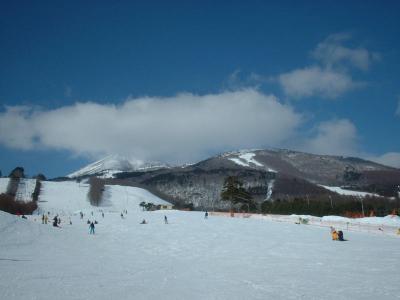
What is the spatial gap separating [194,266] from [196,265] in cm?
39

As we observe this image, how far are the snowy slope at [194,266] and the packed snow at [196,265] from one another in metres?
0.04

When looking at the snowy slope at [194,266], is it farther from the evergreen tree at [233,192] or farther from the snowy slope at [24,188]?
the snowy slope at [24,188]

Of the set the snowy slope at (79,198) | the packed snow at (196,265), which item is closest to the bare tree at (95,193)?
the snowy slope at (79,198)

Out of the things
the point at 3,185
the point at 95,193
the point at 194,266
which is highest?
the point at 3,185

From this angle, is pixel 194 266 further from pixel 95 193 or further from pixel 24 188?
pixel 24 188

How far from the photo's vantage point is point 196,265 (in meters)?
21.0

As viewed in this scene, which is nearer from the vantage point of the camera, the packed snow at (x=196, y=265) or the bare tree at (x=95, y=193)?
the packed snow at (x=196, y=265)

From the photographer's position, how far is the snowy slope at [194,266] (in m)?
Result: 13.7

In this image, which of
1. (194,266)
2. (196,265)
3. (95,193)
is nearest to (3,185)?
(95,193)

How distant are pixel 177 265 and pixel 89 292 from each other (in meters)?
8.06

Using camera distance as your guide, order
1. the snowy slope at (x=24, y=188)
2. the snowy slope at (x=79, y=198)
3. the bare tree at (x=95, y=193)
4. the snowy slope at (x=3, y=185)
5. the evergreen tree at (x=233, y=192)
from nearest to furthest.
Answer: the evergreen tree at (x=233, y=192) < the snowy slope at (x=79, y=198) < the snowy slope at (x=24, y=188) < the bare tree at (x=95, y=193) < the snowy slope at (x=3, y=185)

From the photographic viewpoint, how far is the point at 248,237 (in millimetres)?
35562

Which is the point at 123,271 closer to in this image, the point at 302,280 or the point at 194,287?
the point at 194,287

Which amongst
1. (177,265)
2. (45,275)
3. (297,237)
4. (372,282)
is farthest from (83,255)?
(297,237)
